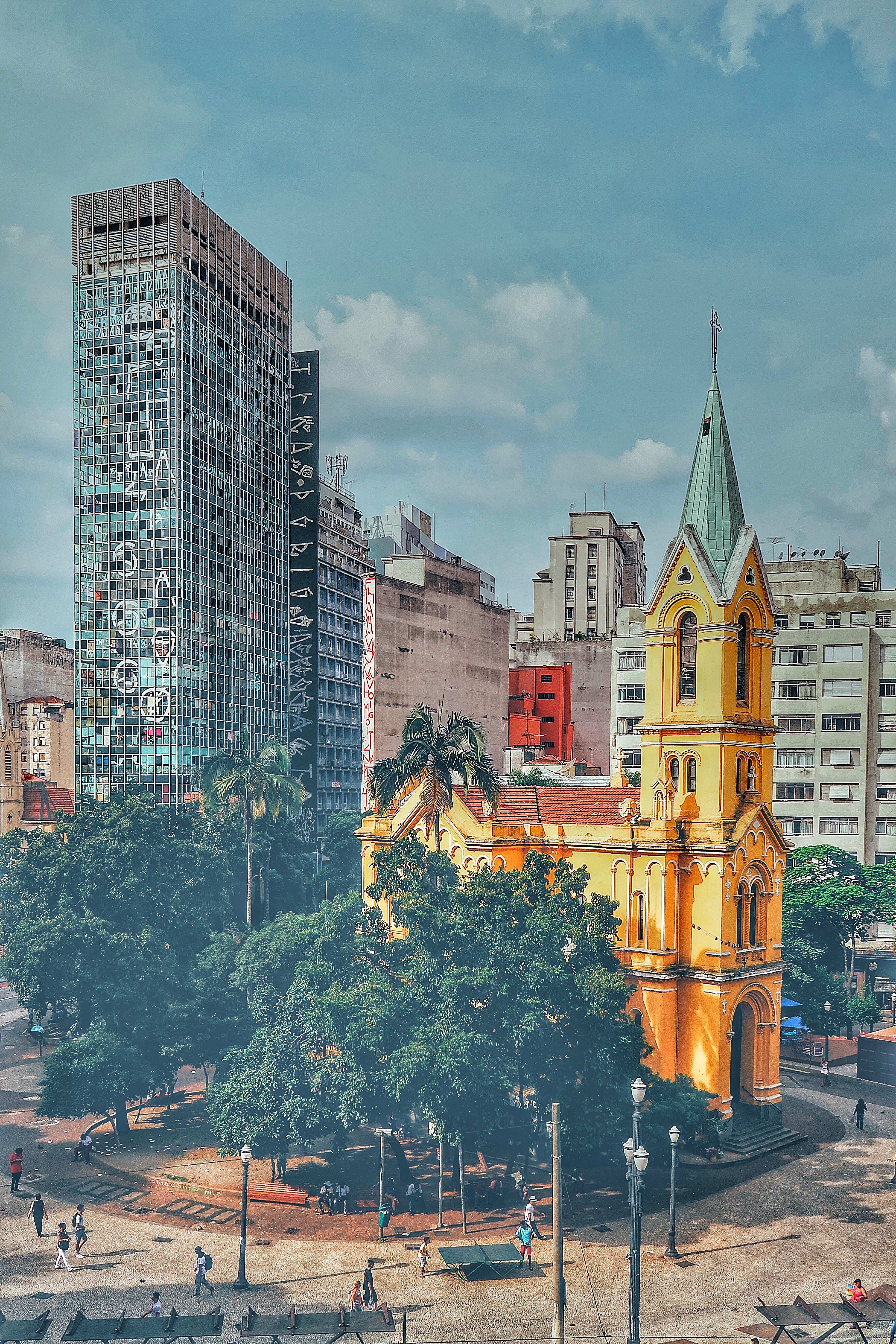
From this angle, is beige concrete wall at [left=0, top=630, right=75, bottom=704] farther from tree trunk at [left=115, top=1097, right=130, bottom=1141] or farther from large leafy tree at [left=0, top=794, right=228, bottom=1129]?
tree trunk at [left=115, top=1097, right=130, bottom=1141]

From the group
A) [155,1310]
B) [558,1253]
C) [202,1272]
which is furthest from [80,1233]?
[558,1253]

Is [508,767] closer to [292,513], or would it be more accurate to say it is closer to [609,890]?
[292,513]

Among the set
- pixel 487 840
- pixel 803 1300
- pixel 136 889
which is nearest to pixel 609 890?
pixel 487 840

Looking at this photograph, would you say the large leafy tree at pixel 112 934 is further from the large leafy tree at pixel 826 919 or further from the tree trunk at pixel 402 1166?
the large leafy tree at pixel 826 919

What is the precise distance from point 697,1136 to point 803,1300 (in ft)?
39.0

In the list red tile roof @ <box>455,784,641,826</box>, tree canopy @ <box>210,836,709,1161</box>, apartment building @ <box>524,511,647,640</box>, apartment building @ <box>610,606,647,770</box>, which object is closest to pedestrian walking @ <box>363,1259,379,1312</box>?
tree canopy @ <box>210,836,709,1161</box>

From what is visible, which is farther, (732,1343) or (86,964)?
(86,964)

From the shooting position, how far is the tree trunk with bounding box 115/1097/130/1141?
4554cm

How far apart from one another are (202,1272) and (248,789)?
106ft

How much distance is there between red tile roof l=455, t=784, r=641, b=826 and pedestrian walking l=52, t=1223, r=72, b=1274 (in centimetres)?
2305

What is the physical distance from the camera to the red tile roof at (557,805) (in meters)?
50.4

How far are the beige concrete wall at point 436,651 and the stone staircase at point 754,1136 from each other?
60792 mm

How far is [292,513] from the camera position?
93.8 metres

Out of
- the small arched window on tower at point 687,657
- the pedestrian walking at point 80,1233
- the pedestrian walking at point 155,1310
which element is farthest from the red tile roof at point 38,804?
the pedestrian walking at point 155,1310
